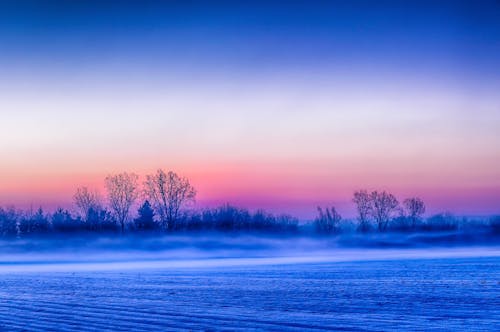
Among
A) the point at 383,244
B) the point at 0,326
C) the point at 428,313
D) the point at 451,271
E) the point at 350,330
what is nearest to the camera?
the point at 350,330

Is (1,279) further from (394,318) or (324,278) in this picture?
(394,318)

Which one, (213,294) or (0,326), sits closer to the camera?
(0,326)

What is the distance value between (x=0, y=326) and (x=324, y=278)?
16.6 meters

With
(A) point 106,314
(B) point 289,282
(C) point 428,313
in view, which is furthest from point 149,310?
(B) point 289,282

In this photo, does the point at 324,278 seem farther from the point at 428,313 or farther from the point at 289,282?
the point at 428,313

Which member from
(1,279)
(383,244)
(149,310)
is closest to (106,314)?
(149,310)

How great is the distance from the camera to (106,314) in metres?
19.8

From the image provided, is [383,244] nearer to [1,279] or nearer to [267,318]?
[1,279]

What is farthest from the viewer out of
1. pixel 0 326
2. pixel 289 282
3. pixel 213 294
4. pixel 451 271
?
pixel 451 271

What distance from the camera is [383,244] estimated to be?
84188mm

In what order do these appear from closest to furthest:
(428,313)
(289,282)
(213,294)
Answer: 1. (428,313)
2. (213,294)
3. (289,282)

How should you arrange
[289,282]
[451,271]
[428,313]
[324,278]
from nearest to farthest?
[428,313]
[289,282]
[324,278]
[451,271]

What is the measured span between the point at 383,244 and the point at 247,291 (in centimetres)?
6015

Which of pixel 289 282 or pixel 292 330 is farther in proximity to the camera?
pixel 289 282
